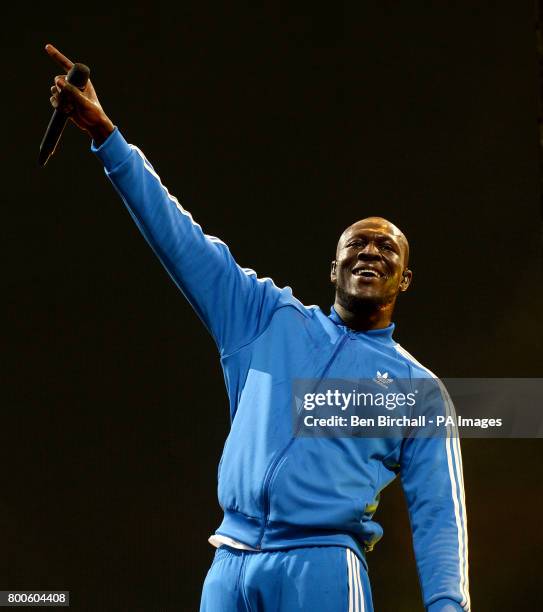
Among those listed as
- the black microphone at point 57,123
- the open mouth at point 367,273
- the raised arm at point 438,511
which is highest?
the black microphone at point 57,123

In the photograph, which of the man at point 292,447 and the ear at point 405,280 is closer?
the man at point 292,447

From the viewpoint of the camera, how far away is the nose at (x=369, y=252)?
5.83ft

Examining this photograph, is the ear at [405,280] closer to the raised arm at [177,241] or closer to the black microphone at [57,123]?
the raised arm at [177,241]

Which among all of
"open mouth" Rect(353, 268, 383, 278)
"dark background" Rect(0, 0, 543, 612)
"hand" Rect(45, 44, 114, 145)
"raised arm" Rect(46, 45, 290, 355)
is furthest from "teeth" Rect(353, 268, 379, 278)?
"dark background" Rect(0, 0, 543, 612)

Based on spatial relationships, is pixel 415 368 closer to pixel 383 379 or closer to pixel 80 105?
pixel 383 379

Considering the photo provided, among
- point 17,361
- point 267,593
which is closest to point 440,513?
point 267,593

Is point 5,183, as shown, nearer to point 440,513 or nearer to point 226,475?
point 226,475

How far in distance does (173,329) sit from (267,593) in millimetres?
1234

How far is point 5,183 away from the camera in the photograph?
8.71ft

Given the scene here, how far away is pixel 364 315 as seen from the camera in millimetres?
1769

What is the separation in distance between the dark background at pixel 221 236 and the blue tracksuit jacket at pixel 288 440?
0.95m

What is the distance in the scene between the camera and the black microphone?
1.52 meters

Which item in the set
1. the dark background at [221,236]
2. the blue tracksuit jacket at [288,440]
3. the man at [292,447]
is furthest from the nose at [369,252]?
the dark background at [221,236]

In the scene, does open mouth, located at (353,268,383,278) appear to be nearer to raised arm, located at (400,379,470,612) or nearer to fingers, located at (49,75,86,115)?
raised arm, located at (400,379,470,612)
